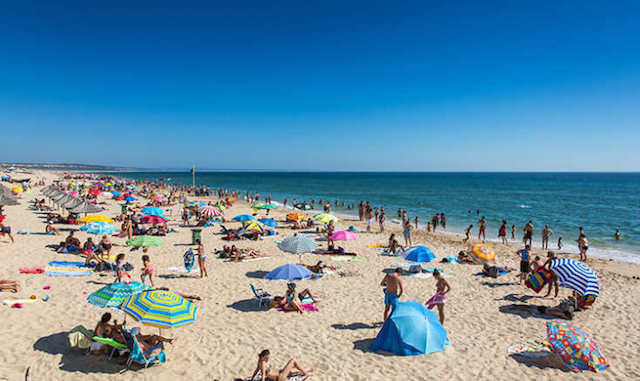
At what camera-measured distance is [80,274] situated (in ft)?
36.1

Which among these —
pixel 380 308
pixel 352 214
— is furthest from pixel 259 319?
pixel 352 214

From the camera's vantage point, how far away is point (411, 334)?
659 centimetres

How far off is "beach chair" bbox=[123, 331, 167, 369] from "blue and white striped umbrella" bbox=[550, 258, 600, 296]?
9531 millimetres

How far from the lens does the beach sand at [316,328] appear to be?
238 inches

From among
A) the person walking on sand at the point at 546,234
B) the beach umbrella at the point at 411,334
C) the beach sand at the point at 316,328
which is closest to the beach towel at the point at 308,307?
the beach sand at the point at 316,328

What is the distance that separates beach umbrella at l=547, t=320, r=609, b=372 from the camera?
625cm

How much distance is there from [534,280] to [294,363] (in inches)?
317

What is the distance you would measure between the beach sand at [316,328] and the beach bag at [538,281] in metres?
0.36

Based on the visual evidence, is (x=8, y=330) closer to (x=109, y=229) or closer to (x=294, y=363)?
(x=294, y=363)

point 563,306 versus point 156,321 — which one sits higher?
point 156,321

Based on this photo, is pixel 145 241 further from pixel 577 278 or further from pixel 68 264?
pixel 577 278

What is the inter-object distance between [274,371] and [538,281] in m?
8.40

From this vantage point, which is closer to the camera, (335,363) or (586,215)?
(335,363)

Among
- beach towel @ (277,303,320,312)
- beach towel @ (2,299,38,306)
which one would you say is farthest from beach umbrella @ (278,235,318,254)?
beach towel @ (2,299,38,306)
